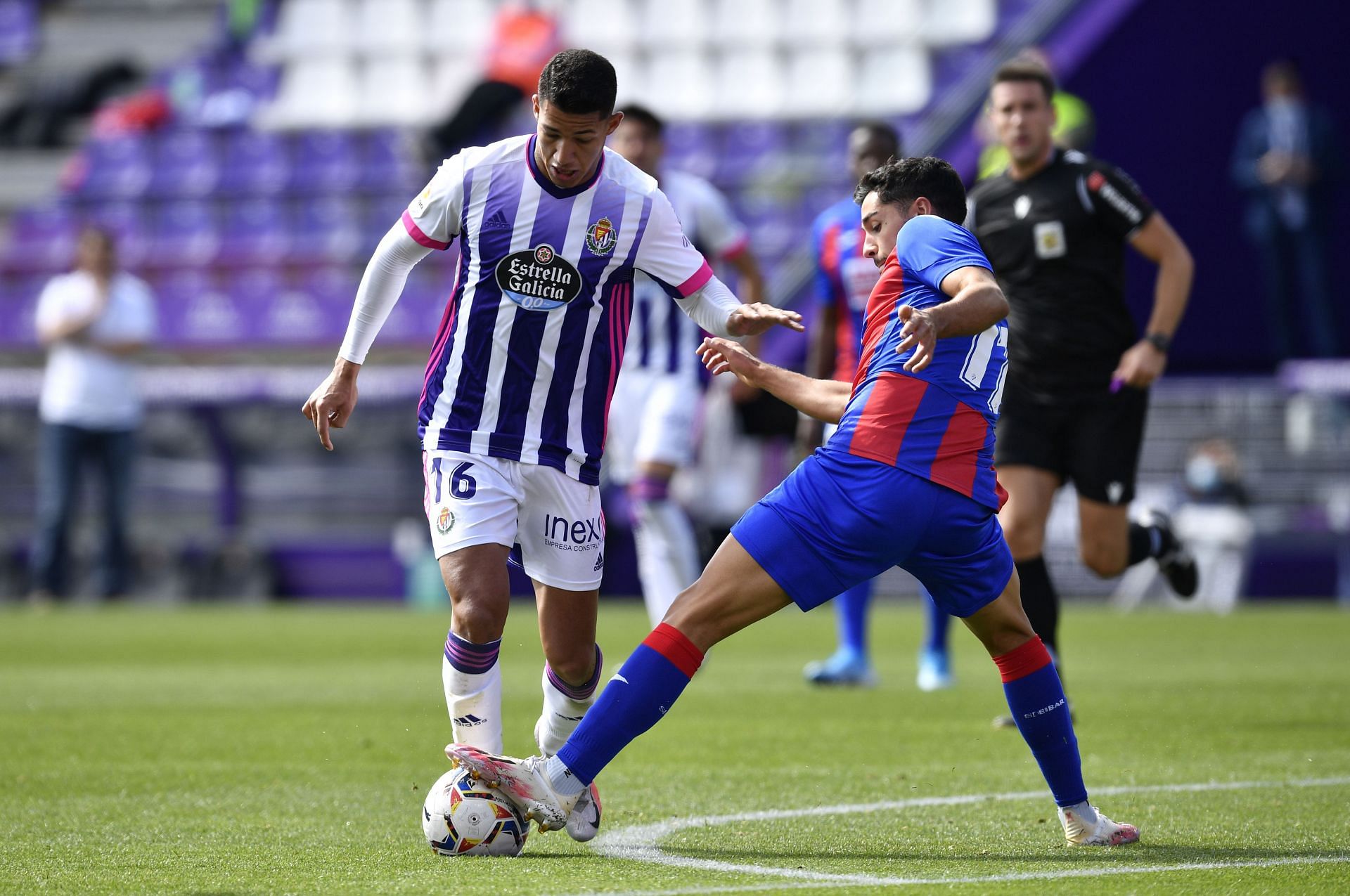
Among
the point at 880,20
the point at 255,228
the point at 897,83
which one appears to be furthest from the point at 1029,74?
the point at 255,228

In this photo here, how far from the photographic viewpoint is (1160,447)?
16500 mm

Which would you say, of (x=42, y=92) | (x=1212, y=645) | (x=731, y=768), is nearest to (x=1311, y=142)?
(x=1212, y=645)

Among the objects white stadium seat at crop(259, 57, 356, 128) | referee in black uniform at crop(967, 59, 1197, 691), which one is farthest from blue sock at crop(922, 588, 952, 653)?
white stadium seat at crop(259, 57, 356, 128)

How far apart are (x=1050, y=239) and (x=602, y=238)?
279cm

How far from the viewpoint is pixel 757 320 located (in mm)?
4840

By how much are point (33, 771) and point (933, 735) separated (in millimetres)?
3226

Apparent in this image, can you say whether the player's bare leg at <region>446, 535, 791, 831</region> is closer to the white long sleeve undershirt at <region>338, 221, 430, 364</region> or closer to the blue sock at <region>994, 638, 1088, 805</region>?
the blue sock at <region>994, 638, 1088, 805</region>

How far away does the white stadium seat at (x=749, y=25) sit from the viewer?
20.0 m

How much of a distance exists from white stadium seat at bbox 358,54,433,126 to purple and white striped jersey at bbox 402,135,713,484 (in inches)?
669

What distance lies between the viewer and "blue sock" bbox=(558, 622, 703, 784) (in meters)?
4.32

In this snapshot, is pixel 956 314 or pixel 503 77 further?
pixel 503 77

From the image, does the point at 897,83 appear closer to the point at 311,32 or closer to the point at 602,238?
the point at 311,32

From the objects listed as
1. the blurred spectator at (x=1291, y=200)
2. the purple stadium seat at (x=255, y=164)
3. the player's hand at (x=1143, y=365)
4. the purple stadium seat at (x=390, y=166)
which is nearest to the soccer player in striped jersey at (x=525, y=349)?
the player's hand at (x=1143, y=365)

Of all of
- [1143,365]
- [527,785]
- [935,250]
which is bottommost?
[527,785]
